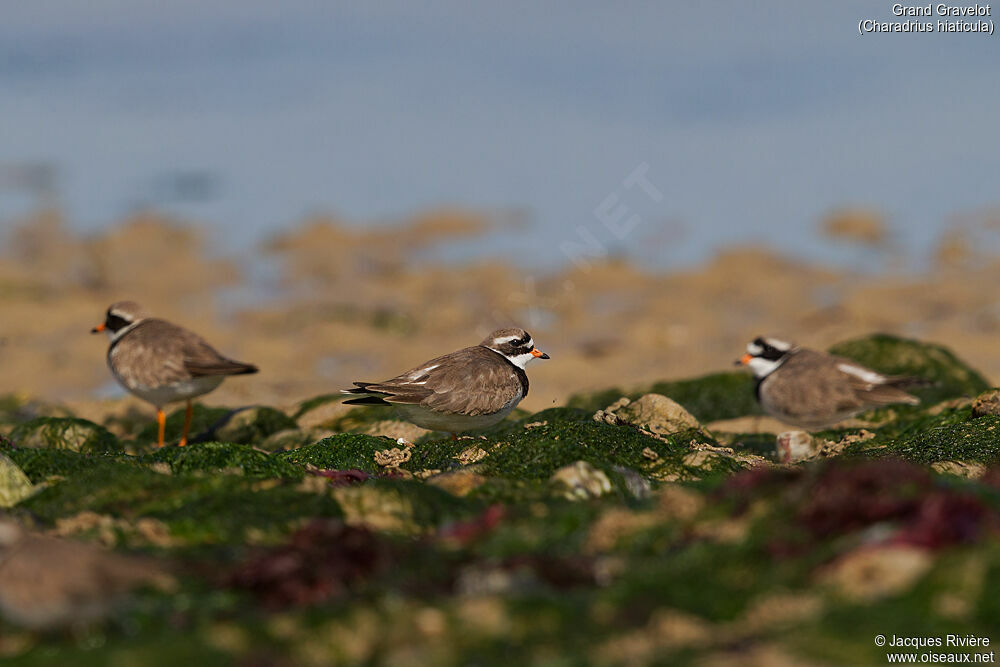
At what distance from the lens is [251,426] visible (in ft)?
62.0

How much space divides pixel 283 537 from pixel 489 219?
64276mm

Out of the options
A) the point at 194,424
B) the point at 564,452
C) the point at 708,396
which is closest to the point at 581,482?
the point at 564,452

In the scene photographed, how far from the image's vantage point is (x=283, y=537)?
8453 mm

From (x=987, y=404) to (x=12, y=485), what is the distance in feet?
42.1

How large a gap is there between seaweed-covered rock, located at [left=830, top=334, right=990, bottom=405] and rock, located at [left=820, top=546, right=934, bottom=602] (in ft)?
49.3

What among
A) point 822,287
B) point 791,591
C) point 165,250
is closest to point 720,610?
point 791,591

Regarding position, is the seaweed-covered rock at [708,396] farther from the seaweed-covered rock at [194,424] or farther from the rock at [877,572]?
the rock at [877,572]

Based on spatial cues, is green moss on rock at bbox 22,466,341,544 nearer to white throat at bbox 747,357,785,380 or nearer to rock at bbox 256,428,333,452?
rock at bbox 256,428,333,452

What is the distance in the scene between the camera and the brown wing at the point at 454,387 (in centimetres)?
1382

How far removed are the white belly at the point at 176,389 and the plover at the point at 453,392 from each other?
4728 millimetres

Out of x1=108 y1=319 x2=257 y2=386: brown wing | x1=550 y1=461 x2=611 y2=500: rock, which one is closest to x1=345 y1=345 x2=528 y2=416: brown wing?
x1=550 y1=461 x2=611 y2=500: rock

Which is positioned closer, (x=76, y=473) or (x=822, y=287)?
(x=76, y=473)

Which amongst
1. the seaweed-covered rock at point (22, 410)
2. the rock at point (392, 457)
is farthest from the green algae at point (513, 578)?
the seaweed-covered rock at point (22, 410)

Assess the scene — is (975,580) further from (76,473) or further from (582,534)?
(76,473)
